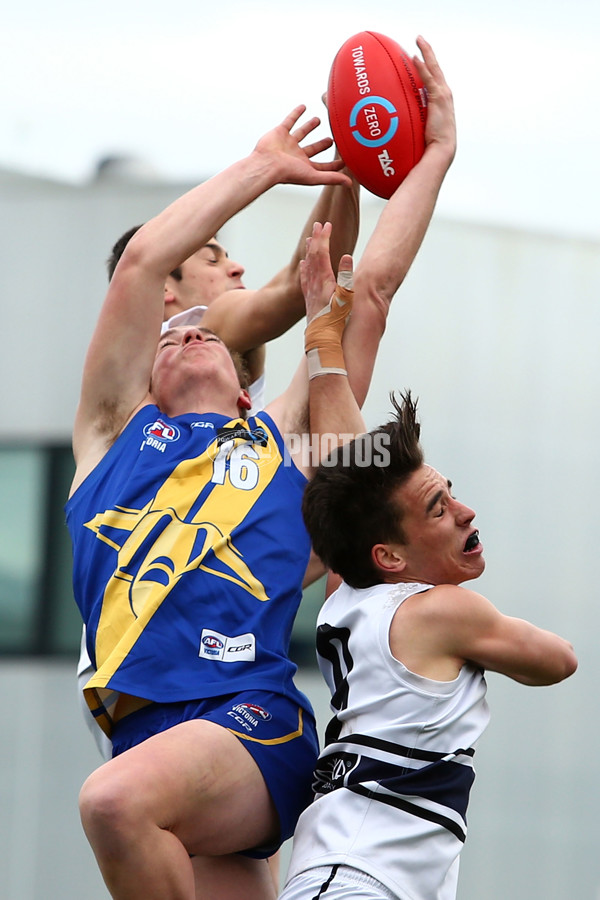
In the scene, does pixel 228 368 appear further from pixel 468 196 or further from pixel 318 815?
pixel 468 196

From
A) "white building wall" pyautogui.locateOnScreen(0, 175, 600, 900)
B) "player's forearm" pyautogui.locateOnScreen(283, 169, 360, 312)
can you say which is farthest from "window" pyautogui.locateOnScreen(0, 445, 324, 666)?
"player's forearm" pyautogui.locateOnScreen(283, 169, 360, 312)

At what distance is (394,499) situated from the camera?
130 cm

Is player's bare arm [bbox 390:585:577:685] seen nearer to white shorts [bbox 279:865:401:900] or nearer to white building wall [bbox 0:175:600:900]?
white shorts [bbox 279:865:401:900]

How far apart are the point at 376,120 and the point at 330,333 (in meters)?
0.39

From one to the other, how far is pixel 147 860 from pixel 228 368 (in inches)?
30.2

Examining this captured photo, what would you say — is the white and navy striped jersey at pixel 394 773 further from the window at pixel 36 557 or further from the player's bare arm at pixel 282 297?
the window at pixel 36 557

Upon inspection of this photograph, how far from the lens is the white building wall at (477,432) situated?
2779 millimetres

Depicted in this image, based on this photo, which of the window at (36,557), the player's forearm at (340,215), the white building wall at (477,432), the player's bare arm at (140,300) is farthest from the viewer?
the window at (36,557)

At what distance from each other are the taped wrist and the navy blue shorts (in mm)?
490

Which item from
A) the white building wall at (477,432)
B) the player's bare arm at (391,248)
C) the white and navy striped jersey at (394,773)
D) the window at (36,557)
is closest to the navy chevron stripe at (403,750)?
the white and navy striped jersey at (394,773)

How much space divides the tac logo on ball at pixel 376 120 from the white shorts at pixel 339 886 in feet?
3.64

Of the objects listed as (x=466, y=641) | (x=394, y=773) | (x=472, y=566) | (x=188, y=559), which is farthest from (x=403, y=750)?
(x=188, y=559)

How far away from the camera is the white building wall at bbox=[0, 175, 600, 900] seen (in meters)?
2.78

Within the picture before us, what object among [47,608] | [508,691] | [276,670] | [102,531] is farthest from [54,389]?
[276,670]
